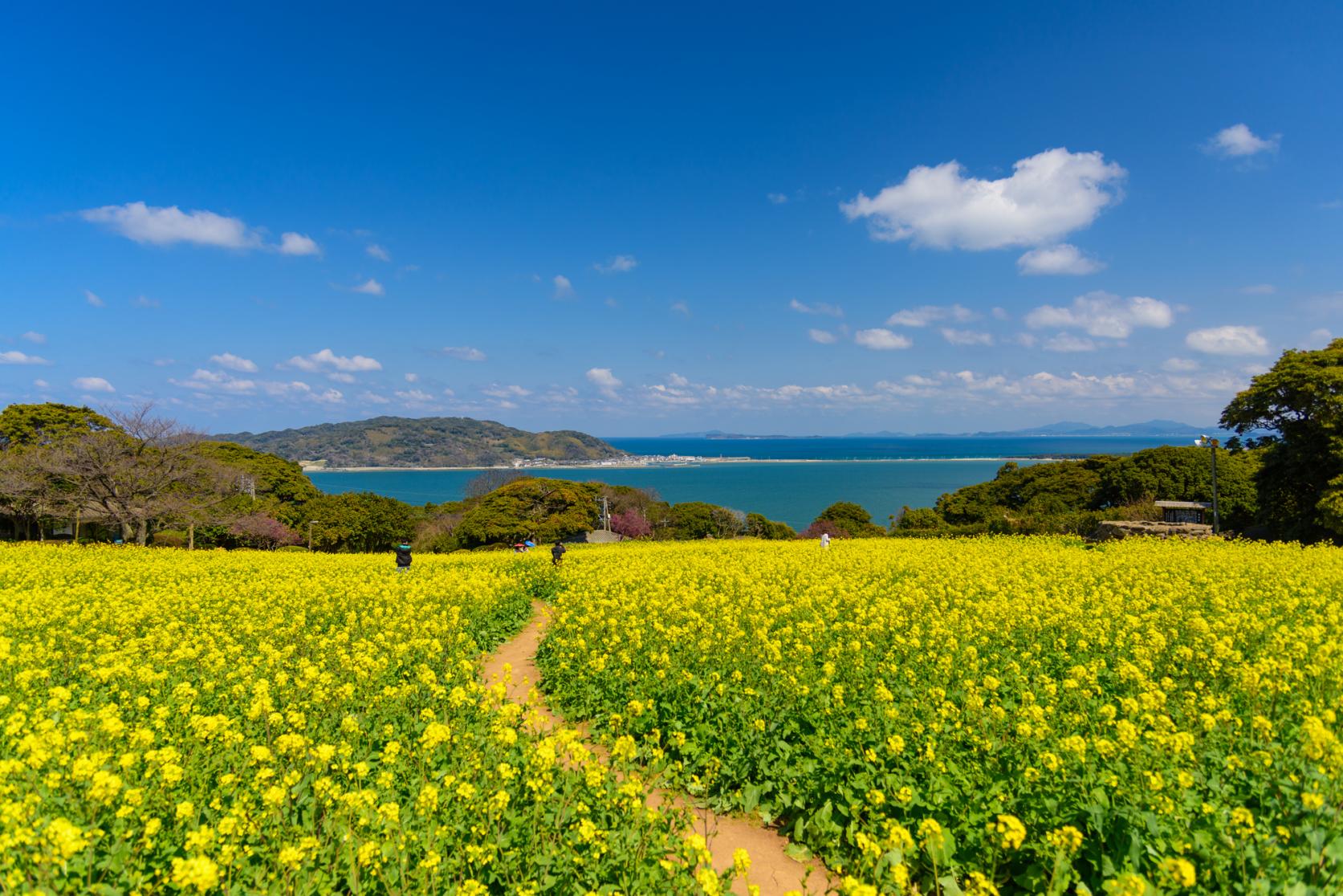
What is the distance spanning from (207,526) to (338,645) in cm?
3934

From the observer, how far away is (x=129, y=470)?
29203 millimetres

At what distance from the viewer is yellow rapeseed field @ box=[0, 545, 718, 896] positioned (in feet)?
11.6

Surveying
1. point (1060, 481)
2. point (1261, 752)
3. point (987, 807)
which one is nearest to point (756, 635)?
point (987, 807)

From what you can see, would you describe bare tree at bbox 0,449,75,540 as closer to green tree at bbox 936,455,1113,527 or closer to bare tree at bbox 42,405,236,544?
bare tree at bbox 42,405,236,544

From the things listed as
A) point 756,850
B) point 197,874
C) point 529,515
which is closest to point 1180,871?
point 756,850

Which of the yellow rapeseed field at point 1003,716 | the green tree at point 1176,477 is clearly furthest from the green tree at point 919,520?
the yellow rapeseed field at point 1003,716

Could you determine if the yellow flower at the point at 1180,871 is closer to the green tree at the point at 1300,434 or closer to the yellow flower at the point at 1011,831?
the yellow flower at the point at 1011,831

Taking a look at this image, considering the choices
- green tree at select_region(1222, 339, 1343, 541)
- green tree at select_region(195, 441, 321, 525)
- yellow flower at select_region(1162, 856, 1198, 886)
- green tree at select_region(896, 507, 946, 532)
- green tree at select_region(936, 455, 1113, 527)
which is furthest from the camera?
green tree at select_region(936, 455, 1113, 527)

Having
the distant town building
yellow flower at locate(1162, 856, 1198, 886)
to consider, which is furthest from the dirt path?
the distant town building

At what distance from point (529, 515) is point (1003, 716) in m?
47.7

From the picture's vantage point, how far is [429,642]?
9.13 metres

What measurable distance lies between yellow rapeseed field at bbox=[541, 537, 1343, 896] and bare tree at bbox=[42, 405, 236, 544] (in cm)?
2842

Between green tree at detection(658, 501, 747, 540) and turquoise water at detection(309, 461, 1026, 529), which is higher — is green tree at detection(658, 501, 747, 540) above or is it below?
above

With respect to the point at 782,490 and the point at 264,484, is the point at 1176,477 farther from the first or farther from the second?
the point at 782,490
